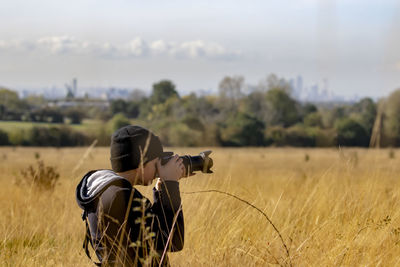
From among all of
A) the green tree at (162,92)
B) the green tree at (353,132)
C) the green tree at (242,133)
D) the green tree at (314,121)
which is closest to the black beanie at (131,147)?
the green tree at (353,132)

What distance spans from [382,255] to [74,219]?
2866mm

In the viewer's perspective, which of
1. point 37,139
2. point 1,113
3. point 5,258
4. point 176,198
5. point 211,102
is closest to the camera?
point 176,198

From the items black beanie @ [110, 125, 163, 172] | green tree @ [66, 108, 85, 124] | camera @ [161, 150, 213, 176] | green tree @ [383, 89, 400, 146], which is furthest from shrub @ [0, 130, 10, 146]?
black beanie @ [110, 125, 163, 172]

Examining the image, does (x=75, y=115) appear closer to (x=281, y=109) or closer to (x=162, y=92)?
(x=281, y=109)

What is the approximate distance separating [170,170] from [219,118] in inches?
2925

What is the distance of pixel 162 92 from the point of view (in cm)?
8975

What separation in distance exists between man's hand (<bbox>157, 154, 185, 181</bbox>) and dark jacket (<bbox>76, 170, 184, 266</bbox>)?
0.11 ft

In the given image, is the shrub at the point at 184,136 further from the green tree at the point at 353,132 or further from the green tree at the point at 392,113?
the green tree at the point at 392,113

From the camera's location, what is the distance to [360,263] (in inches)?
114

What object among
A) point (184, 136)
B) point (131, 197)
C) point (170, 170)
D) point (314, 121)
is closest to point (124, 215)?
point (131, 197)

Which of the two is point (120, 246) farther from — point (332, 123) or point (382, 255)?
point (332, 123)

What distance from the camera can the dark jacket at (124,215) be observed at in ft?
7.28

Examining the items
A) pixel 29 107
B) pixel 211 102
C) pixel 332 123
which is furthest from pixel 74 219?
pixel 211 102

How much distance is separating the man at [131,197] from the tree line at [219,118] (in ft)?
113
